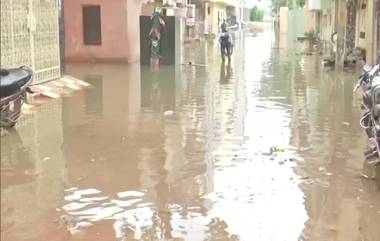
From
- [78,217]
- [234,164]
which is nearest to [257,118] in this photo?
[234,164]

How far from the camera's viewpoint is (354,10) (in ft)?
81.6

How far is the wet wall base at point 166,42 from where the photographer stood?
2198 centimetres

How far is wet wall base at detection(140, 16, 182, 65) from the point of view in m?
22.0

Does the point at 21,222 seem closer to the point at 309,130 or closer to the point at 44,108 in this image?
the point at 309,130

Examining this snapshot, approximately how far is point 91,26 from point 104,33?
65cm

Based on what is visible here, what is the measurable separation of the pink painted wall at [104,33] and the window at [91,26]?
142mm

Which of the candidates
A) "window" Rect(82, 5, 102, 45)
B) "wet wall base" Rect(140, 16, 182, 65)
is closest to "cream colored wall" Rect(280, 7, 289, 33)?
"window" Rect(82, 5, 102, 45)

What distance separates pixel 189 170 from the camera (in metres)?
7.47

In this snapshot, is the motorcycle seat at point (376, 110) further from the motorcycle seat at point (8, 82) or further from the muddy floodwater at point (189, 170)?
the motorcycle seat at point (8, 82)

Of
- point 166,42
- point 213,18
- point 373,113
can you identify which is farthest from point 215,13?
point 373,113

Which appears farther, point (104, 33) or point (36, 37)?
point (104, 33)

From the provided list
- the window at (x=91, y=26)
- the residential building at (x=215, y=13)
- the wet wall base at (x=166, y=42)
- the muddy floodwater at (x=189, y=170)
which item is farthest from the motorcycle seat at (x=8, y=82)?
the residential building at (x=215, y=13)

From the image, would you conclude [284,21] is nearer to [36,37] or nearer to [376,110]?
[36,37]

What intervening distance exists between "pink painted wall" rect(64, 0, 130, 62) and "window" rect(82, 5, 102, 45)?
0.47 feet
